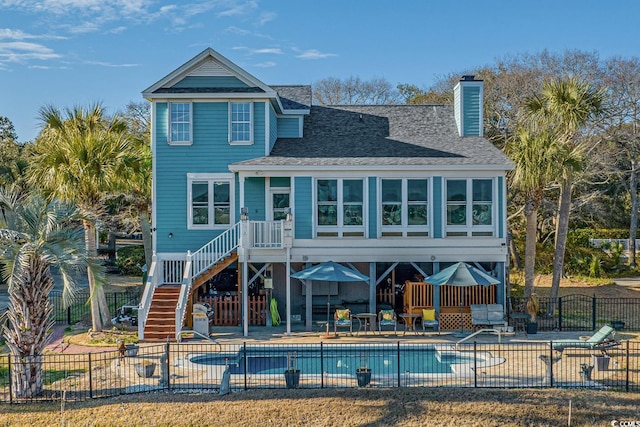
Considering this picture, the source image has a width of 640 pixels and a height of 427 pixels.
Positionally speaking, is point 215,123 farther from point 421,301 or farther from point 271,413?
point 271,413

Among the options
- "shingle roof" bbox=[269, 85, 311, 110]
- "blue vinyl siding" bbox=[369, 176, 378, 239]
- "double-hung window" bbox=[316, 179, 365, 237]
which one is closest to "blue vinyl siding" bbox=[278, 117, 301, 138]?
"shingle roof" bbox=[269, 85, 311, 110]

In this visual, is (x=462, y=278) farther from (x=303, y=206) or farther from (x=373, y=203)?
(x=303, y=206)

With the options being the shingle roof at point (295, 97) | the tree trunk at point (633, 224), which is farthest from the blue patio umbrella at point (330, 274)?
the tree trunk at point (633, 224)

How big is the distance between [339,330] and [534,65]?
25989 mm

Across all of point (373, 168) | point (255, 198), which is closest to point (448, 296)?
point (373, 168)

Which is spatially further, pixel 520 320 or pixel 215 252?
pixel 215 252

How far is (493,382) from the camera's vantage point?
46.1 ft

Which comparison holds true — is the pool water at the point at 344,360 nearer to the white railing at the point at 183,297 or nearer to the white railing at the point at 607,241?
the white railing at the point at 183,297

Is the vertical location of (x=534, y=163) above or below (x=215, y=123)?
below

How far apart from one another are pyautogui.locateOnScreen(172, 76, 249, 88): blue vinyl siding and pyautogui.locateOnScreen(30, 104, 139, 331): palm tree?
3.05 m

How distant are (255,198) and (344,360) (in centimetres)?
805

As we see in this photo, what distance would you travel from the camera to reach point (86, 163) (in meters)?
19.3

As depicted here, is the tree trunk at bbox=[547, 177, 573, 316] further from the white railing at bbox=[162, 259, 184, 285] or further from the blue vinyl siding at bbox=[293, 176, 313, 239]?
the white railing at bbox=[162, 259, 184, 285]

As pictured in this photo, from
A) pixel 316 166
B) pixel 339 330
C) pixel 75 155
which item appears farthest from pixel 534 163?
pixel 75 155
